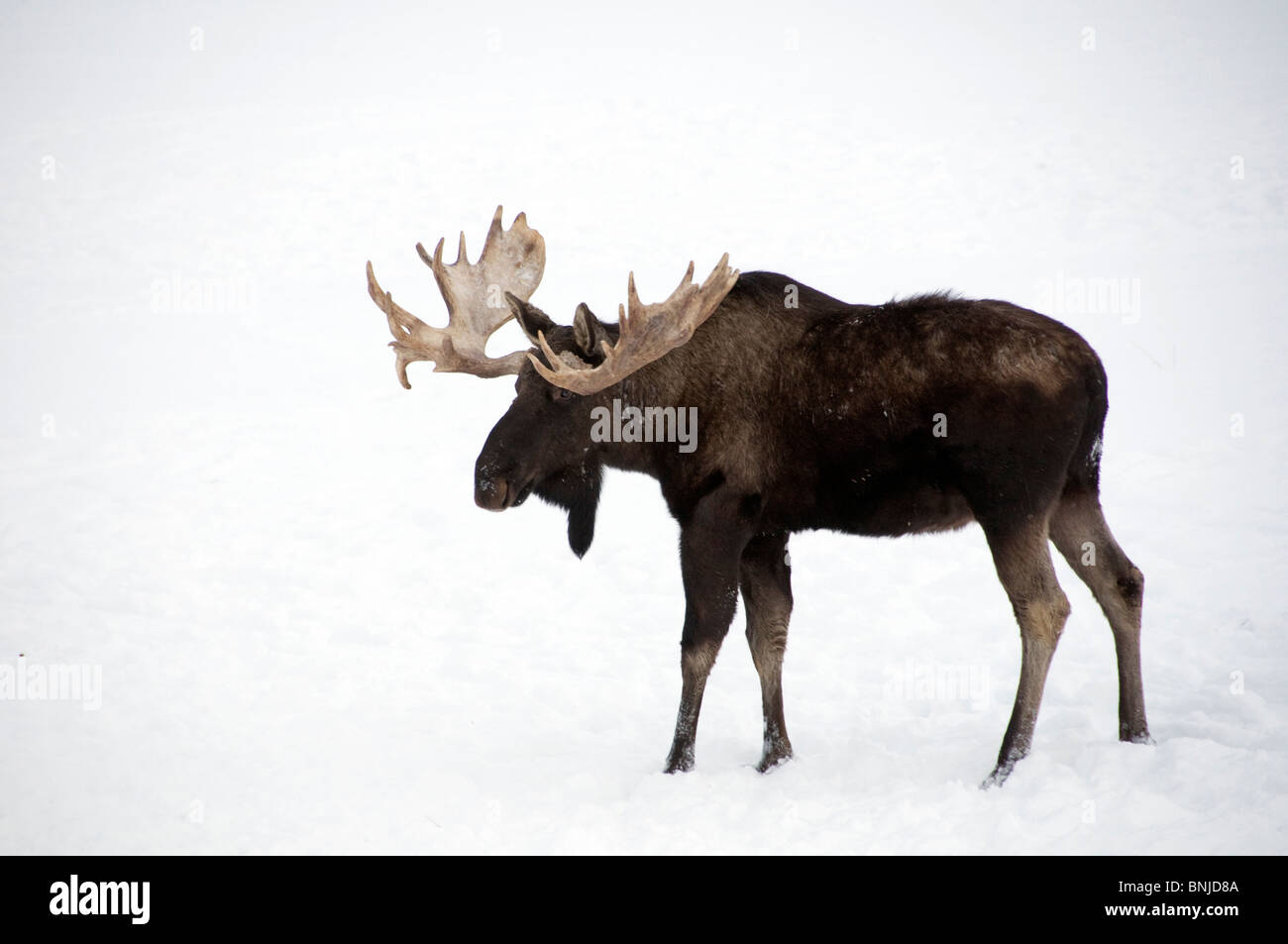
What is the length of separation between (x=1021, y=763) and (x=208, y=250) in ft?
44.0

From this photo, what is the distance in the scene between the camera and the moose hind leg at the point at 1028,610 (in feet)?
18.2

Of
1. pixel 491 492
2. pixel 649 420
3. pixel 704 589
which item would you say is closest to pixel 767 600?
pixel 704 589

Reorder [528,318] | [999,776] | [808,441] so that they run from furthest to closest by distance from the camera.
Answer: [528,318], [808,441], [999,776]

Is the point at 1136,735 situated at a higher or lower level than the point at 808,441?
lower

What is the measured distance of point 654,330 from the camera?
20.5ft

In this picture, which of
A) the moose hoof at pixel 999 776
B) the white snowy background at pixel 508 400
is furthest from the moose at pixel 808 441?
the white snowy background at pixel 508 400

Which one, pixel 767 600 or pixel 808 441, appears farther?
pixel 767 600

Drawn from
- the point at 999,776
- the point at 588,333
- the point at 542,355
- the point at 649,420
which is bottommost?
the point at 999,776

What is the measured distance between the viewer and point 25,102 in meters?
19.0

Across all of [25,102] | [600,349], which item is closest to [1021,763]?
[600,349]

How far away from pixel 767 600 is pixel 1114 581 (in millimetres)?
1805

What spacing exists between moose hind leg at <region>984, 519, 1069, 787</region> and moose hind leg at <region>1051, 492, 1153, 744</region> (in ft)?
1.39

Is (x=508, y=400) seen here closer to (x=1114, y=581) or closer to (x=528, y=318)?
(x=528, y=318)

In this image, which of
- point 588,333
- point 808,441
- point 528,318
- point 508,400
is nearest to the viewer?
point 808,441
